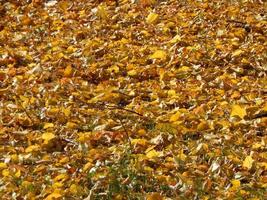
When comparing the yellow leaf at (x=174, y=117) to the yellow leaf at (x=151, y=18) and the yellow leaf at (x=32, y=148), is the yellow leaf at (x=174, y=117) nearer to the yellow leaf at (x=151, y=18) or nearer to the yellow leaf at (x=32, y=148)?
the yellow leaf at (x=32, y=148)

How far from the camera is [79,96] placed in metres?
4.68

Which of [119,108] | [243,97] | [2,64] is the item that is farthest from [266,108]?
[2,64]

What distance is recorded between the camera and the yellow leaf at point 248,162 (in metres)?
3.69

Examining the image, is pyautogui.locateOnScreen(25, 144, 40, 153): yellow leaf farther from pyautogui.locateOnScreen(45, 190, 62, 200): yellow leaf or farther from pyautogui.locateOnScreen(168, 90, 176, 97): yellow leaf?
pyautogui.locateOnScreen(168, 90, 176, 97): yellow leaf

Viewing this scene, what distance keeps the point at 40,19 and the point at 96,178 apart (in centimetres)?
326

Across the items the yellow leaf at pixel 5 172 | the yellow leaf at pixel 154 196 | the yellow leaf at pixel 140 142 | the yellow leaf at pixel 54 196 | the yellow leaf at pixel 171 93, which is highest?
the yellow leaf at pixel 5 172

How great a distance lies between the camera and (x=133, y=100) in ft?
15.1

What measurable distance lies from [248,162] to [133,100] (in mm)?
1230

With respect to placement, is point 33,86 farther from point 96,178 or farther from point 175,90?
point 96,178

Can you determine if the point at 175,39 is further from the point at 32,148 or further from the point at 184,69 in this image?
Answer: the point at 32,148

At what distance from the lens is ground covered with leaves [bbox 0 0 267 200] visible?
3594 millimetres

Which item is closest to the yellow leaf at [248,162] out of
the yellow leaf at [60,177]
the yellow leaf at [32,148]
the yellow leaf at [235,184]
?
the yellow leaf at [235,184]

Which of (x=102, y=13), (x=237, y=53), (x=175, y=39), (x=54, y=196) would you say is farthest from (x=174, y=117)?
(x=102, y=13)

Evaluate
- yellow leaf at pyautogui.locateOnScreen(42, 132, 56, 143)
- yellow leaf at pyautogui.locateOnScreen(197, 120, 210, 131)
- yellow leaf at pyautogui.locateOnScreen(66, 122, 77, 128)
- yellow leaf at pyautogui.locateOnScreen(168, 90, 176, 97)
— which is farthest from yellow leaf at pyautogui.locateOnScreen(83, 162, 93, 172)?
yellow leaf at pyautogui.locateOnScreen(168, 90, 176, 97)
